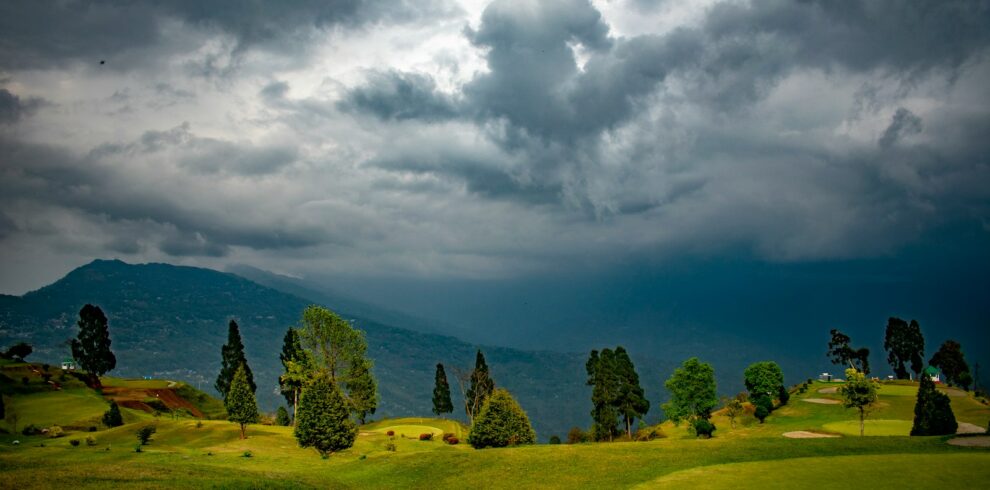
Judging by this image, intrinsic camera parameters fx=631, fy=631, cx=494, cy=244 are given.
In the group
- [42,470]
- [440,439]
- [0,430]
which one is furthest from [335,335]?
[42,470]

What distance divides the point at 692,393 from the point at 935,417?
35561 millimetres

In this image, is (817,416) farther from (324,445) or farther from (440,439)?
(324,445)

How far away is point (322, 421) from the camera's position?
6488 centimetres

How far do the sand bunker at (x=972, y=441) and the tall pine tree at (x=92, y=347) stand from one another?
473 ft

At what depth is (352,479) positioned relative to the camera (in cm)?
5334

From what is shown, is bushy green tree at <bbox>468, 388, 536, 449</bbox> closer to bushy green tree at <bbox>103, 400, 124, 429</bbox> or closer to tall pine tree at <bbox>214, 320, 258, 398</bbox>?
bushy green tree at <bbox>103, 400, 124, 429</bbox>

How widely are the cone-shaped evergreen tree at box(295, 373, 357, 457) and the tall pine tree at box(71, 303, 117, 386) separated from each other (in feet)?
300

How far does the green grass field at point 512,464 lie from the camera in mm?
36344

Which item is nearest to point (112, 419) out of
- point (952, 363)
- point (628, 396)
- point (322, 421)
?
point (322, 421)

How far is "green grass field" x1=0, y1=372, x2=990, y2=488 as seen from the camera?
36.3 meters

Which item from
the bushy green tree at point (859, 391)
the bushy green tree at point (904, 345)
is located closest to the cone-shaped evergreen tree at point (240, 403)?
the bushy green tree at point (859, 391)

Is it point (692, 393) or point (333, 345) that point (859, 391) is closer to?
point (692, 393)

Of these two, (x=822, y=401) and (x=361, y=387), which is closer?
(x=822, y=401)

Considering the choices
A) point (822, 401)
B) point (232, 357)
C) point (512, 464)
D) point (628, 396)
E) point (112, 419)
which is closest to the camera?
point (512, 464)
